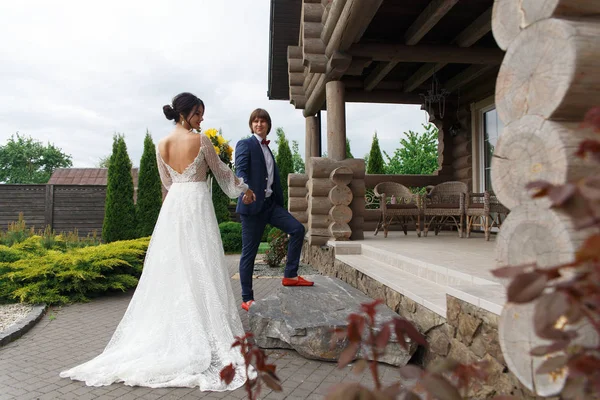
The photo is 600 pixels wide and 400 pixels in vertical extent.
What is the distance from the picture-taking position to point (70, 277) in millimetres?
5668

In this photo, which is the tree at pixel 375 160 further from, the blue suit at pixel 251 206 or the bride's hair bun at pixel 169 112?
the bride's hair bun at pixel 169 112

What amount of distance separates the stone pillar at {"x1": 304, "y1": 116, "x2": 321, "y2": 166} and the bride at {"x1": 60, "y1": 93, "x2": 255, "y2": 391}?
587 cm

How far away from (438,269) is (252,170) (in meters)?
1.98

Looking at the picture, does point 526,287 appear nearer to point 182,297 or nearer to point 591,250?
point 591,250

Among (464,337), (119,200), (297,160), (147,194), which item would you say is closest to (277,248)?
(464,337)

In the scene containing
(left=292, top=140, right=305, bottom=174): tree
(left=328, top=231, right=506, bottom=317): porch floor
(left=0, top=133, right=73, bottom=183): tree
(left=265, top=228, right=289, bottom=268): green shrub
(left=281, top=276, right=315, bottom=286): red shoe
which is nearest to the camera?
(left=328, top=231, right=506, bottom=317): porch floor

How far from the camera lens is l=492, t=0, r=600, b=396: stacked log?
1.27 meters

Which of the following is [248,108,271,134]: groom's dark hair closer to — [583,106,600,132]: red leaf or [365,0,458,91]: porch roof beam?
[365,0,458,91]: porch roof beam

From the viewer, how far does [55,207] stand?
14344mm

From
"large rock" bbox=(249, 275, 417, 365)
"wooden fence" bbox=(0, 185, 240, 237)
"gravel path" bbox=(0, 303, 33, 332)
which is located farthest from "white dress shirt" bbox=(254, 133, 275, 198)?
"wooden fence" bbox=(0, 185, 240, 237)

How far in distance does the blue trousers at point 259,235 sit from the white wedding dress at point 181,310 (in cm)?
67

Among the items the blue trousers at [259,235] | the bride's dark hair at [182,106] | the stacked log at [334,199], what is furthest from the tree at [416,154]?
the bride's dark hair at [182,106]

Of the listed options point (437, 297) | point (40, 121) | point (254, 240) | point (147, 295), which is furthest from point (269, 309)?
point (40, 121)

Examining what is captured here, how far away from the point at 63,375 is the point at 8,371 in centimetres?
56
